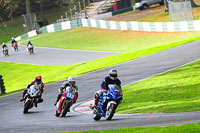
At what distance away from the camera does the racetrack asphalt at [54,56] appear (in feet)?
139

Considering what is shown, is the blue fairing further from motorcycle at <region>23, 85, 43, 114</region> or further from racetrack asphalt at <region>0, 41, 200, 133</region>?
motorcycle at <region>23, 85, 43, 114</region>

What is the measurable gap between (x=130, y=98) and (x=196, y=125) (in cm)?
939

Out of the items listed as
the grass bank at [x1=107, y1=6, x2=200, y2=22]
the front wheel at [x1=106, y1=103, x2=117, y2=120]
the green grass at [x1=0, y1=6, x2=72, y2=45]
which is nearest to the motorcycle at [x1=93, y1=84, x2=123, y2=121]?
the front wheel at [x1=106, y1=103, x2=117, y2=120]

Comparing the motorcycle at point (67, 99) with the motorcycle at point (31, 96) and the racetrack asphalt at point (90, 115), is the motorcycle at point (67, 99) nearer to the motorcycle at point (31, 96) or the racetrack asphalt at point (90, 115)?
the racetrack asphalt at point (90, 115)

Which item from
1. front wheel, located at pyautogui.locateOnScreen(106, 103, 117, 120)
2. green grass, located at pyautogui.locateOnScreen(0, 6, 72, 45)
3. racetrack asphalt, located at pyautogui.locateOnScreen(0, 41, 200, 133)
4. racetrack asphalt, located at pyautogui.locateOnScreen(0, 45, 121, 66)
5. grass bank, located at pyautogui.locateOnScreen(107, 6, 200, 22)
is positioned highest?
front wheel, located at pyautogui.locateOnScreen(106, 103, 117, 120)

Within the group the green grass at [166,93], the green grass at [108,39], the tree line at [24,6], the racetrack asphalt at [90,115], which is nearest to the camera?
the racetrack asphalt at [90,115]

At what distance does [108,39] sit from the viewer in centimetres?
5194

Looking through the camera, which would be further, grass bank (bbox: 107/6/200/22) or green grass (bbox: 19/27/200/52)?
grass bank (bbox: 107/6/200/22)

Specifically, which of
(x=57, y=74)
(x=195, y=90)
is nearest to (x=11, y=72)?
(x=57, y=74)

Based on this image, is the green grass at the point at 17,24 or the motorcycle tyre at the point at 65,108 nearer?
the motorcycle tyre at the point at 65,108

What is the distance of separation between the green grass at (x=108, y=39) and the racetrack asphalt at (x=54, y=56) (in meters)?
2.16

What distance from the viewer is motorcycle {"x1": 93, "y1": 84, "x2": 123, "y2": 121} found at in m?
13.2

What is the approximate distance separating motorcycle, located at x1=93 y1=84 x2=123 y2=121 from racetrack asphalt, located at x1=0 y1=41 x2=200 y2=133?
240mm

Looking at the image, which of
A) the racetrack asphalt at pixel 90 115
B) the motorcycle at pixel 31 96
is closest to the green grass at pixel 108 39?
the racetrack asphalt at pixel 90 115
